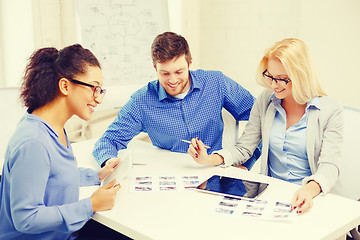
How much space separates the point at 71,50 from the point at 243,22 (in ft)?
8.41

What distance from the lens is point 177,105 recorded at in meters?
2.19

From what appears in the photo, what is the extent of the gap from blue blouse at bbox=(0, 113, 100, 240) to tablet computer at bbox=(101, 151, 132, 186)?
194 millimetres

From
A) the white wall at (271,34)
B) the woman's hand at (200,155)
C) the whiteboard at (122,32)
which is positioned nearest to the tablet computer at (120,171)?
the woman's hand at (200,155)

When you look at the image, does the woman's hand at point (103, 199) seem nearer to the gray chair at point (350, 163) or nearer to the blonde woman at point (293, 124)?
the blonde woman at point (293, 124)

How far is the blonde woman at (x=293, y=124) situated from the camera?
1.80 m

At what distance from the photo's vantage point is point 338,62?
126 inches

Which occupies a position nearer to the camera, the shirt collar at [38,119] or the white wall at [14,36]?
the shirt collar at [38,119]

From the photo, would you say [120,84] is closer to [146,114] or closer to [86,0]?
[86,0]

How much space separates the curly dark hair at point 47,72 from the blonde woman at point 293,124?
66 cm

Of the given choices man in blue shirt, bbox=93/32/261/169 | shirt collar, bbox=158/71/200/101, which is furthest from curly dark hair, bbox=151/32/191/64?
shirt collar, bbox=158/71/200/101

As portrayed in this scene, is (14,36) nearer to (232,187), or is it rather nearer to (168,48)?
(168,48)

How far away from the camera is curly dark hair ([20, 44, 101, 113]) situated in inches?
53.9

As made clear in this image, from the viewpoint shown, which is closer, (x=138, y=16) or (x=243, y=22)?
(x=138, y=16)

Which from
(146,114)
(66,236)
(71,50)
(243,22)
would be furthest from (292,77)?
(243,22)
